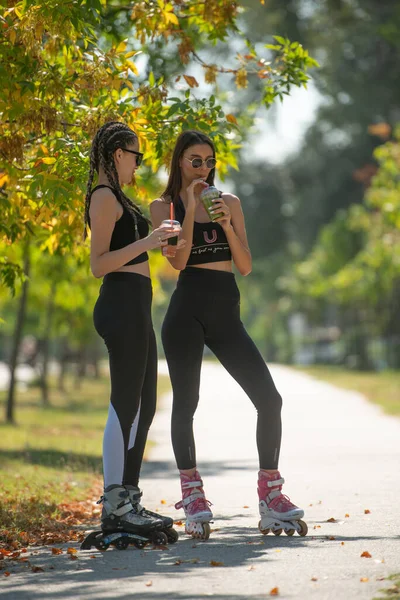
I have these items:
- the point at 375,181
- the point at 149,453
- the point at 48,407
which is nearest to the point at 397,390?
the point at 375,181

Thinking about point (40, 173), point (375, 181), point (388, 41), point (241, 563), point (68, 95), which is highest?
point (388, 41)

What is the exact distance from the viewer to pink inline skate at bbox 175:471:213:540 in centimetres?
639

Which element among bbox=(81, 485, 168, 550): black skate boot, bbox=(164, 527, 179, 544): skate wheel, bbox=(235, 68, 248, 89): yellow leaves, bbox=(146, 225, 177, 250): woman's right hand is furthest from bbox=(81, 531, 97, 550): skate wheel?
bbox=(235, 68, 248, 89): yellow leaves

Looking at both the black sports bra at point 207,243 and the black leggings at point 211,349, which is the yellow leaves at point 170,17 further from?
the black leggings at point 211,349

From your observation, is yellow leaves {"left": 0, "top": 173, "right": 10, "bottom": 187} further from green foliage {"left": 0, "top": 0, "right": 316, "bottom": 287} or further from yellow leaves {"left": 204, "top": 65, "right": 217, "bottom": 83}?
yellow leaves {"left": 204, "top": 65, "right": 217, "bottom": 83}

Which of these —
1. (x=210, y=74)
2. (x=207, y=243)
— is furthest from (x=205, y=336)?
(x=210, y=74)

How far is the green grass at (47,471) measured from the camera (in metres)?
7.47

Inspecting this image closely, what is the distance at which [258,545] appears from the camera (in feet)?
20.1

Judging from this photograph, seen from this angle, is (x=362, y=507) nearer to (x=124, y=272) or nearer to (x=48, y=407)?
(x=124, y=272)

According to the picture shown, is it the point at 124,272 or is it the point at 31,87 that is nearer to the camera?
the point at 124,272

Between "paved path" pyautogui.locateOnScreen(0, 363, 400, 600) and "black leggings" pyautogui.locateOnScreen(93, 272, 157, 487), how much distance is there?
539 millimetres

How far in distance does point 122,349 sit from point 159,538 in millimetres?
1012

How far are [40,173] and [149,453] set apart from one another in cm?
634

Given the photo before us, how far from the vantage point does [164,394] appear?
3009 cm
